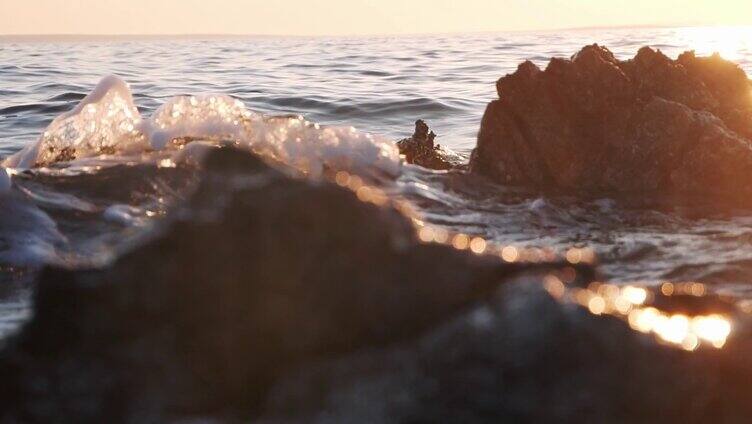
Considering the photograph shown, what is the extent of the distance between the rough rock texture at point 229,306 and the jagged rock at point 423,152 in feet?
8.07

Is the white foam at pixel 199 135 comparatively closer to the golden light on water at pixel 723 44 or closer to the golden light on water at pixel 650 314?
the golden light on water at pixel 650 314

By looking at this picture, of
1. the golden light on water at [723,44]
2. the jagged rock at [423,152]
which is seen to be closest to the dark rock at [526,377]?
the jagged rock at [423,152]

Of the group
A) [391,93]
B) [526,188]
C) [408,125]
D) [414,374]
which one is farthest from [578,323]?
[391,93]

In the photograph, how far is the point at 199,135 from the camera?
512 cm

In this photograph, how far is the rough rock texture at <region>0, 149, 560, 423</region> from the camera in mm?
3008

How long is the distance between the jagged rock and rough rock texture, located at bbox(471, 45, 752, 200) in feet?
1.96

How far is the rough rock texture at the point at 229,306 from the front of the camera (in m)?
3.01

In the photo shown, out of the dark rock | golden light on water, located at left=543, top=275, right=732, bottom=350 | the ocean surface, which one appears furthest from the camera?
the ocean surface

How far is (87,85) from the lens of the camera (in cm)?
1511

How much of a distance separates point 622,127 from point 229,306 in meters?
2.89

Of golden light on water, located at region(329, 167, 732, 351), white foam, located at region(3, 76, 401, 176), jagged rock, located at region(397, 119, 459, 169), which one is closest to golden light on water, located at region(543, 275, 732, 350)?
golden light on water, located at region(329, 167, 732, 351)

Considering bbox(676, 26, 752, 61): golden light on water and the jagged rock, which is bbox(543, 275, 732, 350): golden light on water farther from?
bbox(676, 26, 752, 61): golden light on water

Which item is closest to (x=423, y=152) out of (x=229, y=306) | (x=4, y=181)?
(x=4, y=181)

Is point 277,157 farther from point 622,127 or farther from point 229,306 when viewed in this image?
point 622,127
